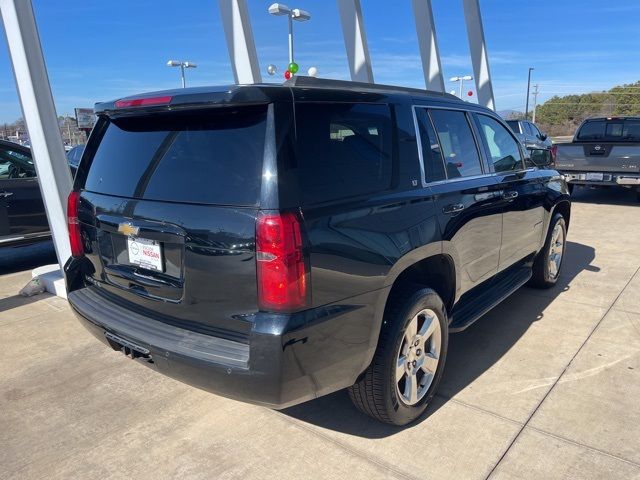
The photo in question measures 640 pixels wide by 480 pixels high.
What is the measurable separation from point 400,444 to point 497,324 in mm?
1957

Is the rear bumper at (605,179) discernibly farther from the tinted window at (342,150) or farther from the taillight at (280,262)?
the taillight at (280,262)

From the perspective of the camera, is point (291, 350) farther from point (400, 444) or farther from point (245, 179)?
point (400, 444)

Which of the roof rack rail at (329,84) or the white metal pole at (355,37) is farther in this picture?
the white metal pole at (355,37)

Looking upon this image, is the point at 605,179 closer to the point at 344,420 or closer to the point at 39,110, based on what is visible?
the point at 344,420

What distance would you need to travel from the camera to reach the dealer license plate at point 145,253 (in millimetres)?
2443

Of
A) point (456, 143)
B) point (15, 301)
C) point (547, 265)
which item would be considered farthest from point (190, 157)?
point (547, 265)

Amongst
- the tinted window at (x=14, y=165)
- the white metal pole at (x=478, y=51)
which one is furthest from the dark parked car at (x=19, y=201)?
the white metal pole at (x=478, y=51)

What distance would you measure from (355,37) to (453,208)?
7.43 meters

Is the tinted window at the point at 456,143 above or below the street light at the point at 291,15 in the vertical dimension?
below

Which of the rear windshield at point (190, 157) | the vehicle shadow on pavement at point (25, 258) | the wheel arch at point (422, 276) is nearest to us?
the rear windshield at point (190, 157)

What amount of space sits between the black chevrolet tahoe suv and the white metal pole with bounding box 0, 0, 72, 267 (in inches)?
74.2

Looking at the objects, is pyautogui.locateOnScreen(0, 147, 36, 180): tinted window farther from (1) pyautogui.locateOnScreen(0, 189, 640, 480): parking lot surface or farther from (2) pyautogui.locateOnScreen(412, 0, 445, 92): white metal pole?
(2) pyautogui.locateOnScreen(412, 0, 445, 92): white metal pole

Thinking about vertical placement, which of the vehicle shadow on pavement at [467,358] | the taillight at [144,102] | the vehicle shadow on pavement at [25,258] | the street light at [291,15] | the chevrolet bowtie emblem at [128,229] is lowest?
the vehicle shadow on pavement at [467,358]

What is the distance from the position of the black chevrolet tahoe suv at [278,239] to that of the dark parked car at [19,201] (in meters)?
3.98
